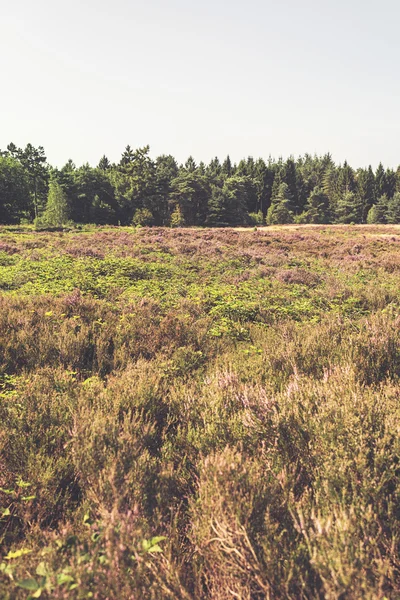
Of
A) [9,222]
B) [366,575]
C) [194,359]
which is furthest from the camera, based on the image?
[9,222]

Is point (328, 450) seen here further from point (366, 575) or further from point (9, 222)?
point (9, 222)

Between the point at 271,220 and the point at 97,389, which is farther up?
the point at 271,220

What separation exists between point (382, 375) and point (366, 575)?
2.81 metres

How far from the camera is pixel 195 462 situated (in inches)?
107

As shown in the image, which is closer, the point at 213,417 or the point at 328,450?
the point at 328,450

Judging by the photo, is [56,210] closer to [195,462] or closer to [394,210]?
[195,462]

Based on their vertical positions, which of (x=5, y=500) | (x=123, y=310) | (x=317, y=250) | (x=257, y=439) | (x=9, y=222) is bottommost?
(x=5, y=500)

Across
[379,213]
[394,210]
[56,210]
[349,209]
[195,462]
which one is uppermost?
[349,209]

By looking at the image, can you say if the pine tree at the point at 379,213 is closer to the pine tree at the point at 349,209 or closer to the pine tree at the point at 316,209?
the pine tree at the point at 349,209

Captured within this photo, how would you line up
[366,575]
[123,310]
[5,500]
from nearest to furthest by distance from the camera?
[366,575] → [5,500] → [123,310]

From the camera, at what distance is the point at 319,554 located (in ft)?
5.65

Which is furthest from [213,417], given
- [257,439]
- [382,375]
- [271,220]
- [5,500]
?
[271,220]

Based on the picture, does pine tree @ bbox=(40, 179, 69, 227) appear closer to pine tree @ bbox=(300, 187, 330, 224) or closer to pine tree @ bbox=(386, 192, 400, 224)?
pine tree @ bbox=(300, 187, 330, 224)

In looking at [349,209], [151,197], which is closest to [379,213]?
[349,209]
